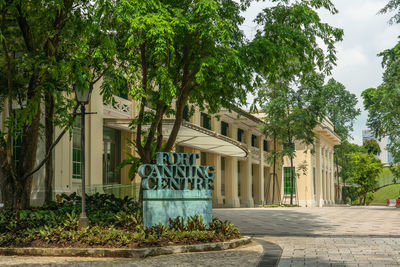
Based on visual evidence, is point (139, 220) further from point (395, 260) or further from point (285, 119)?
point (285, 119)

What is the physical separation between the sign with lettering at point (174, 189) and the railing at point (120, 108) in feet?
39.2

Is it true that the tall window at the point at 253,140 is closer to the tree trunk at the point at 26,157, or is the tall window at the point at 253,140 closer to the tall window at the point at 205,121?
the tall window at the point at 205,121

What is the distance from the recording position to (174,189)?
40.7 ft

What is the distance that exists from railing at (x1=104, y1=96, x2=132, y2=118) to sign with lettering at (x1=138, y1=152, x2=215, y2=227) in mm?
11936

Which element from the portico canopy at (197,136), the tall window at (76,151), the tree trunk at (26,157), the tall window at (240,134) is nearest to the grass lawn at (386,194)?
the tall window at (240,134)

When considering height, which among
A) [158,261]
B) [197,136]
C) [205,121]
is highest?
[205,121]

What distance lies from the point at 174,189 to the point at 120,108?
1348 centimetres

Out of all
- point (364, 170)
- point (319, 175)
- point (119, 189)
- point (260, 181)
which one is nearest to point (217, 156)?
point (260, 181)

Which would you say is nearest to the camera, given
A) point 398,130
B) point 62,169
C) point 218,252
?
point 218,252

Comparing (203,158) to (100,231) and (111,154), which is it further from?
(100,231)

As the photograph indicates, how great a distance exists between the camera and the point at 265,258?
972cm

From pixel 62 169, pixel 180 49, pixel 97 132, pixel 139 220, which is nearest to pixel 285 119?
pixel 97 132

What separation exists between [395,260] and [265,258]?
7.60 ft

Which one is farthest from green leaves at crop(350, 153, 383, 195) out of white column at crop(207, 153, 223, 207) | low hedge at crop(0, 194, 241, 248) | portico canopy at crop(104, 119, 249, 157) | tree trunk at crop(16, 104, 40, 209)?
tree trunk at crop(16, 104, 40, 209)
